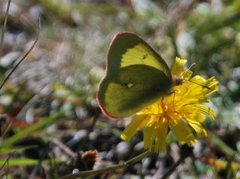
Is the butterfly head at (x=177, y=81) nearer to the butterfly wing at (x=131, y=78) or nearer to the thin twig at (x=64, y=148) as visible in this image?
the butterfly wing at (x=131, y=78)

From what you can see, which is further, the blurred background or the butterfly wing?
the blurred background

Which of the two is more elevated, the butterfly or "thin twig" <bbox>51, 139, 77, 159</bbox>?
the butterfly

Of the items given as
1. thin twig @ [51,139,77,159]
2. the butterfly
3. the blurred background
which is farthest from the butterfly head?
thin twig @ [51,139,77,159]

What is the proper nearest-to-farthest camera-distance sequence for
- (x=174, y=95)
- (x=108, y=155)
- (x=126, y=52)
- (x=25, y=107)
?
(x=126, y=52)
(x=174, y=95)
(x=108, y=155)
(x=25, y=107)

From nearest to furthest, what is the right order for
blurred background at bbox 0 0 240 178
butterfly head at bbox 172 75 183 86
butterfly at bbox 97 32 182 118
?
butterfly at bbox 97 32 182 118 → butterfly head at bbox 172 75 183 86 → blurred background at bbox 0 0 240 178

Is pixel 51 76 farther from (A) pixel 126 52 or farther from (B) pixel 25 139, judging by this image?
(A) pixel 126 52

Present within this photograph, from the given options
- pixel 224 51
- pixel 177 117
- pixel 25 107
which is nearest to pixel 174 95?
pixel 177 117

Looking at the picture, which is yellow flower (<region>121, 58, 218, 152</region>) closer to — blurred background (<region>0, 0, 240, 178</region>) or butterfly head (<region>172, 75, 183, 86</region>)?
butterfly head (<region>172, 75, 183, 86</region>)
